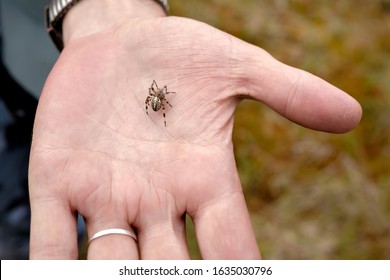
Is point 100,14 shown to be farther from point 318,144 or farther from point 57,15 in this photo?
point 318,144

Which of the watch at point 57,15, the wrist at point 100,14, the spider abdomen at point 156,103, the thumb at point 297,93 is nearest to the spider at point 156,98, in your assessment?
the spider abdomen at point 156,103

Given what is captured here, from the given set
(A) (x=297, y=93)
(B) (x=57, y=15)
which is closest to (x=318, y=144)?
(A) (x=297, y=93)

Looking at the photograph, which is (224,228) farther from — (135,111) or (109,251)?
(135,111)

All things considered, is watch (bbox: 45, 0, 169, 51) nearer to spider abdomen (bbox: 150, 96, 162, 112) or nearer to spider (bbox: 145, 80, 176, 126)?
spider (bbox: 145, 80, 176, 126)

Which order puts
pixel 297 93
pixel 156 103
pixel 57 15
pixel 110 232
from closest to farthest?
pixel 110 232, pixel 297 93, pixel 156 103, pixel 57 15

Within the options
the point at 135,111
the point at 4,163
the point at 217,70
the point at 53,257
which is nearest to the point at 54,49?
the point at 4,163

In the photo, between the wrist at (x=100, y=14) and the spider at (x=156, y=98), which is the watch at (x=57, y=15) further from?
the spider at (x=156, y=98)
